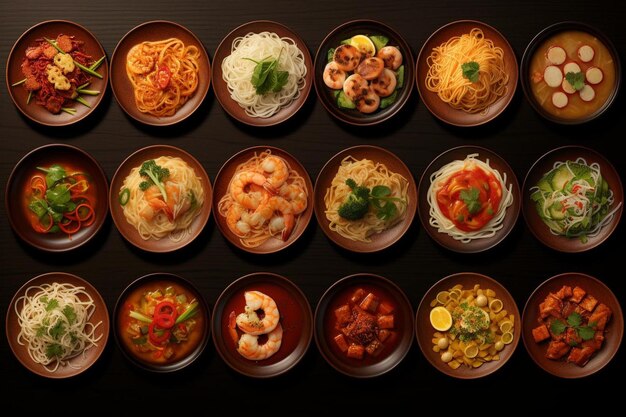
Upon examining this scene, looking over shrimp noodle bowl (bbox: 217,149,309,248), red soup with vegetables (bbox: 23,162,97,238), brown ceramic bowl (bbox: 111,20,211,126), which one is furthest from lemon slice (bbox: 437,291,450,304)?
red soup with vegetables (bbox: 23,162,97,238)

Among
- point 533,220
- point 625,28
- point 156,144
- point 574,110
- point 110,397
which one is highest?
point 625,28

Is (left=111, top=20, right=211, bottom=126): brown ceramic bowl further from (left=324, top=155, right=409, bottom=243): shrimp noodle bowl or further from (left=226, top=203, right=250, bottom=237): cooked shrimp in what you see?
(left=324, top=155, right=409, bottom=243): shrimp noodle bowl

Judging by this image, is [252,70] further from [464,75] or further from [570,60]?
[570,60]

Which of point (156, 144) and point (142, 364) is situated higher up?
point (156, 144)

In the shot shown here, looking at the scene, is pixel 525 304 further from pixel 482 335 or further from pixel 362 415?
pixel 362 415

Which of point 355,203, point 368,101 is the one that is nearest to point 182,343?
point 355,203

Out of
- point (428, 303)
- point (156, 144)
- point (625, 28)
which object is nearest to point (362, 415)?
point (428, 303)

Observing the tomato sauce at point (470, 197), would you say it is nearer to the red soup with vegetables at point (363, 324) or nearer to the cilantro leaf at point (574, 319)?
the red soup with vegetables at point (363, 324)
